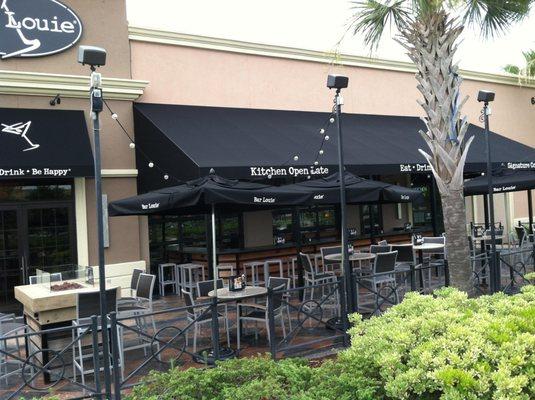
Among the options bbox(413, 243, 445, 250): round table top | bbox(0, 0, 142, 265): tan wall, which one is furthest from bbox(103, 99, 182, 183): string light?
bbox(413, 243, 445, 250): round table top

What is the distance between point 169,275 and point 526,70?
1579 centimetres

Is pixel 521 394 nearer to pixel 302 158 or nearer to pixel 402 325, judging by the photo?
pixel 402 325

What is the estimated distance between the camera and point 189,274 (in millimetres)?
12484

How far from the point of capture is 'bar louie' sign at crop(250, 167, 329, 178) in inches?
421

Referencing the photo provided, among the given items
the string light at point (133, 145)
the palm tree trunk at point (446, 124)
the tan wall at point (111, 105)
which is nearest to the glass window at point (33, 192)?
the tan wall at point (111, 105)

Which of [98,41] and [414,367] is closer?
[414,367]

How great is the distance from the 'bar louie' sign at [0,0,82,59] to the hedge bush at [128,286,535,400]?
855 centimetres

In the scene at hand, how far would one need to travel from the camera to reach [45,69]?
11.1 m

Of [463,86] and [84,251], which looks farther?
[463,86]

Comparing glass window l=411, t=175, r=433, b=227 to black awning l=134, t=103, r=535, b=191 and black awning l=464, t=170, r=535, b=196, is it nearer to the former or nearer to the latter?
black awning l=134, t=103, r=535, b=191

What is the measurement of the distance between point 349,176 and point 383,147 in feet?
15.4

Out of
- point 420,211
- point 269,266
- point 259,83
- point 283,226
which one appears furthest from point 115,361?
point 420,211

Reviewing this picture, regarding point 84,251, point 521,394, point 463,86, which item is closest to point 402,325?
point 521,394

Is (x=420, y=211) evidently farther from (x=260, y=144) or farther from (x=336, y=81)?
(x=336, y=81)
